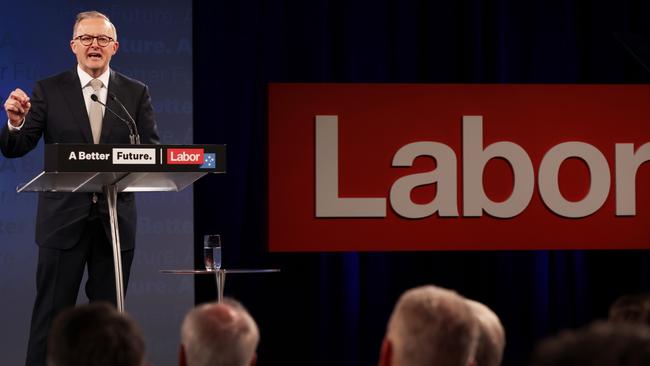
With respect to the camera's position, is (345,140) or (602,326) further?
(345,140)

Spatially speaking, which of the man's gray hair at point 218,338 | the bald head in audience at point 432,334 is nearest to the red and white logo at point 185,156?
the man's gray hair at point 218,338

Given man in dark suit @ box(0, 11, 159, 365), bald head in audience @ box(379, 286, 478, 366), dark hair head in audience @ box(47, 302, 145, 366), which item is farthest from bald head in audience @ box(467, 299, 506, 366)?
man in dark suit @ box(0, 11, 159, 365)

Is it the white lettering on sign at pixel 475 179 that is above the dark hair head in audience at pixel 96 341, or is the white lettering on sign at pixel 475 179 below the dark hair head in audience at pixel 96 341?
above

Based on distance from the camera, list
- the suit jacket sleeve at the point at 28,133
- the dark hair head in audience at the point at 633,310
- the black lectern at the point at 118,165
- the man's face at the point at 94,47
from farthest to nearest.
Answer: the man's face at the point at 94,47
the suit jacket sleeve at the point at 28,133
the black lectern at the point at 118,165
the dark hair head in audience at the point at 633,310

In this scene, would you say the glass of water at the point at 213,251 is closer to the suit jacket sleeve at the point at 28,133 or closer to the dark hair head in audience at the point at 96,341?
the suit jacket sleeve at the point at 28,133

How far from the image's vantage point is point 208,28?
5.98 m

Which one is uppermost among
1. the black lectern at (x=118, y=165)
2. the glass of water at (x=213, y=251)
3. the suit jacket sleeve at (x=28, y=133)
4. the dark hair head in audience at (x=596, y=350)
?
the suit jacket sleeve at (x=28, y=133)

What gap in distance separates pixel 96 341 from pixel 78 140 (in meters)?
2.24

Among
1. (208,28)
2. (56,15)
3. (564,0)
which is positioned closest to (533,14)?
(564,0)

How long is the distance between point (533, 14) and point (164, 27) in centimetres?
239

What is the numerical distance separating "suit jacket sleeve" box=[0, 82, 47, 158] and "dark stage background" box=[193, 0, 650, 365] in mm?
2451

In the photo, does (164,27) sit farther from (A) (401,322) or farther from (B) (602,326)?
(B) (602,326)

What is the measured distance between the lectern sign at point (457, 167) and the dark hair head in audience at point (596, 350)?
5152 millimetres

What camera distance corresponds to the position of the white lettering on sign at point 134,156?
9.05 feet
